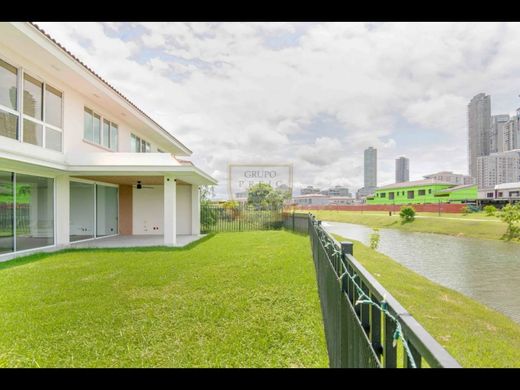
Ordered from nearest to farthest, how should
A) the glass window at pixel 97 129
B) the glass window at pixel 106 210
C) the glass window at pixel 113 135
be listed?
1. the glass window at pixel 97 129
2. the glass window at pixel 106 210
3. the glass window at pixel 113 135

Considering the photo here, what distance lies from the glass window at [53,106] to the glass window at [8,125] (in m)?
1.22

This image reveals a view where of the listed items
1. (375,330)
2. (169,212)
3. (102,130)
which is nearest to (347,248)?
(375,330)

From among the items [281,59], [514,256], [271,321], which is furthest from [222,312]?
[514,256]

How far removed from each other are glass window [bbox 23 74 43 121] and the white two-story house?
0.03 meters

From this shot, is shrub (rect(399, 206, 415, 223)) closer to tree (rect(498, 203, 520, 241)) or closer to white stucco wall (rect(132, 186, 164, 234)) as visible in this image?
tree (rect(498, 203, 520, 241))

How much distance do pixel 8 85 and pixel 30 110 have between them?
792mm

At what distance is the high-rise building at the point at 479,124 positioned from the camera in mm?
21773

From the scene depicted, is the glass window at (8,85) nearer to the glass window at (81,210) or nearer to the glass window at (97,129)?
the glass window at (81,210)

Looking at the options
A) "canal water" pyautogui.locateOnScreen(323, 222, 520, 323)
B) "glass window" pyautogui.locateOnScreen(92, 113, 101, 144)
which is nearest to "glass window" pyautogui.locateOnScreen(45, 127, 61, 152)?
"glass window" pyautogui.locateOnScreen(92, 113, 101, 144)

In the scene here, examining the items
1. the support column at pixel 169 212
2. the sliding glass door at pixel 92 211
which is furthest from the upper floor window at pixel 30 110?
the support column at pixel 169 212

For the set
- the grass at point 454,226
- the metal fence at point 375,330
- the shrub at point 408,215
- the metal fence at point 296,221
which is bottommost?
the grass at point 454,226

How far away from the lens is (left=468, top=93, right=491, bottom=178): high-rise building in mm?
21773
